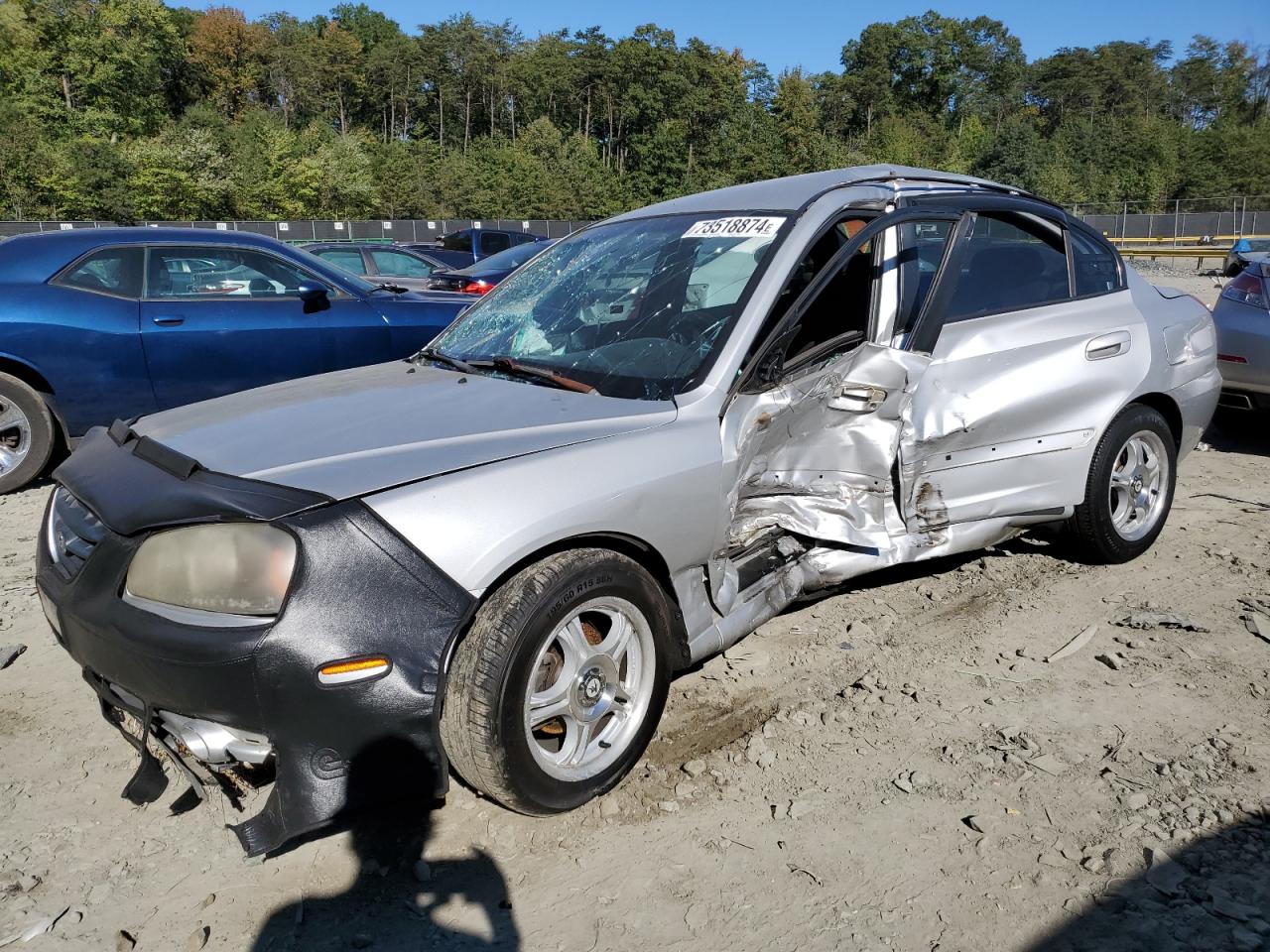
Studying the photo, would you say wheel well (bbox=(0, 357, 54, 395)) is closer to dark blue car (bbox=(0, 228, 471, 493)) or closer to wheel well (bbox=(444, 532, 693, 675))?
dark blue car (bbox=(0, 228, 471, 493))

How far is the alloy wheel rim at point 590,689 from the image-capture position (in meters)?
2.67

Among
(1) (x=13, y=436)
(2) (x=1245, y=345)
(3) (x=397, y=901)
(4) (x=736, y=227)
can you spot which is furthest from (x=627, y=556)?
(2) (x=1245, y=345)

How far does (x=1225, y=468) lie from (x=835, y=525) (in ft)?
14.4

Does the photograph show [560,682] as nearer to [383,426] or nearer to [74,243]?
[383,426]

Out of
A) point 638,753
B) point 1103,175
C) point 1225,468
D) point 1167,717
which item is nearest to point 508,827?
point 638,753

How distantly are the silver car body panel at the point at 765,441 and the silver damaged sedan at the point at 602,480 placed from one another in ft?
0.04

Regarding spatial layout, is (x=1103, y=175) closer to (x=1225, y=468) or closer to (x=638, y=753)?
(x=1225, y=468)

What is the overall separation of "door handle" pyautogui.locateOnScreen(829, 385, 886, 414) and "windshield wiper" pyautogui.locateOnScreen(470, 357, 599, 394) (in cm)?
102

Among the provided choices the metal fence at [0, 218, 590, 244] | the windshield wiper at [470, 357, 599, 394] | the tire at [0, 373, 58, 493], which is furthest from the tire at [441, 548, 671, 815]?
the metal fence at [0, 218, 590, 244]

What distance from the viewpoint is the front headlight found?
229 centimetres

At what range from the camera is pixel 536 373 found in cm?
330

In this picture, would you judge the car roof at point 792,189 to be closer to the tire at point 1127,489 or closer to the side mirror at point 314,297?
the tire at point 1127,489

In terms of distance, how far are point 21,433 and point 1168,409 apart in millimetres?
6745

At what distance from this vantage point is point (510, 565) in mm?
2482
